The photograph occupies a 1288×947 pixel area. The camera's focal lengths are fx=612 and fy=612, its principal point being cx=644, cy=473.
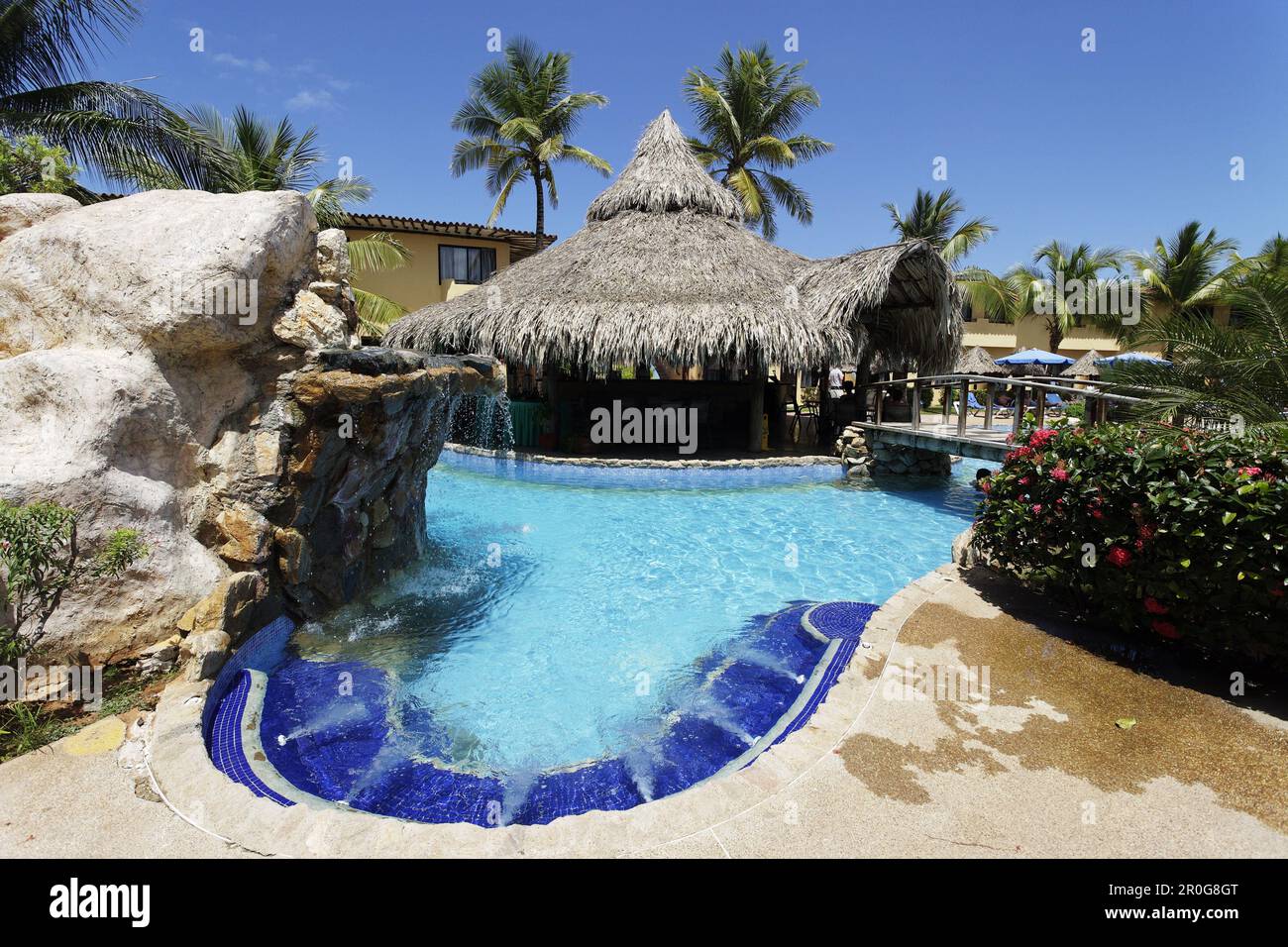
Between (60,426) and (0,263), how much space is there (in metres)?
1.73

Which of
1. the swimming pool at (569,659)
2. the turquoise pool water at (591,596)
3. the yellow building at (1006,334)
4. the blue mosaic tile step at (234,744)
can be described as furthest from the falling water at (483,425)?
the yellow building at (1006,334)

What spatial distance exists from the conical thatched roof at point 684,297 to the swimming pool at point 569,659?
4.33m

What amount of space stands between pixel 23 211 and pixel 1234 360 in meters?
9.26

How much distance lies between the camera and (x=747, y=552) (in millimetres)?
8266

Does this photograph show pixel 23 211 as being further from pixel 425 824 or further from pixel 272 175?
pixel 272 175

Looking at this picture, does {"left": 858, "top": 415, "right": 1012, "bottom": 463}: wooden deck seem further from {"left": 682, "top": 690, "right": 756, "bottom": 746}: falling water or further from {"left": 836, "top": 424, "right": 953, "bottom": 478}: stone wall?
{"left": 682, "top": 690, "right": 756, "bottom": 746}: falling water

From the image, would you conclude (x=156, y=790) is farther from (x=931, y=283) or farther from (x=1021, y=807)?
(x=931, y=283)

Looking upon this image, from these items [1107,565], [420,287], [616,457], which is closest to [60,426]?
[1107,565]

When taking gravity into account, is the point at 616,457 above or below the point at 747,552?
above

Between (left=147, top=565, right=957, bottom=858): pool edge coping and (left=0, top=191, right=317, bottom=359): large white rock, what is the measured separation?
8.34ft

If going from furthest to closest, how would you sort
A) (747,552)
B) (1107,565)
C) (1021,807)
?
1. (747,552)
2. (1107,565)
3. (1021,807)

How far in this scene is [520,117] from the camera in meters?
21.6

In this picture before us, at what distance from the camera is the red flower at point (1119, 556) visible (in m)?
3.95

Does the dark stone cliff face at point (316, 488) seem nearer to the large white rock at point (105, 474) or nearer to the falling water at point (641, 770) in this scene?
the large white rock at point (105, 474)
